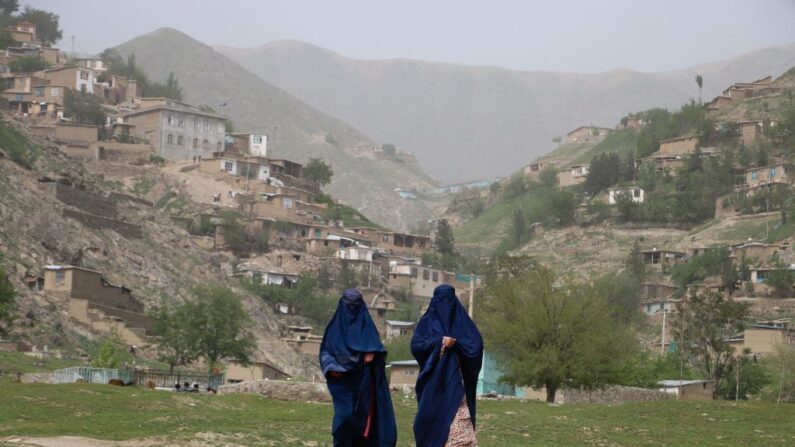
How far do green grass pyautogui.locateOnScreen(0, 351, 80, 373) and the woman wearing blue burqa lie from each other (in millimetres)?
22464

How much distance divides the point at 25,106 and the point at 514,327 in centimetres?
6261

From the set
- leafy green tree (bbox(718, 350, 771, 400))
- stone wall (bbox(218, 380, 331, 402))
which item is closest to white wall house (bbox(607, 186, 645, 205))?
leafy green tree (bbox(718, 350, 771, 400))

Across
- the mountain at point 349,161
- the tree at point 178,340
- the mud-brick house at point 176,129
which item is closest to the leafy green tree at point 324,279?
the mud-brick house at point 176,129

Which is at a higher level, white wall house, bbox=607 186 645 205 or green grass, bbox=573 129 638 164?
green grass, bbox=573 129 638 164

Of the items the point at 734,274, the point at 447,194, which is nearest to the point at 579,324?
the point at 734,274

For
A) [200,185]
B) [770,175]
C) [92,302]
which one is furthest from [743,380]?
[770,175]

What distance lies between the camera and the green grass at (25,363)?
38375mm

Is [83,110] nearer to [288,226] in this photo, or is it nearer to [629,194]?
[288,226]

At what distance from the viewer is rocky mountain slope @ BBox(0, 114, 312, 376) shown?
54.2 meters

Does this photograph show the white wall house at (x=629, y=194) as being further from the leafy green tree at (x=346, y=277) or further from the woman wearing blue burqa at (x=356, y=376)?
the woman wearing blue burqa at (x=356, y=376)

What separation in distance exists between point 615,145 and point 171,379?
309 feet

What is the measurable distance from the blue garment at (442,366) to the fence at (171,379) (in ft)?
77.8

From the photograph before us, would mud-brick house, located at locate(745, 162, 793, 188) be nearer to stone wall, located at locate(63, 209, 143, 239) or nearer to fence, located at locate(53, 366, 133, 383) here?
stone wall, located at locate(63, 209, 143, 239)

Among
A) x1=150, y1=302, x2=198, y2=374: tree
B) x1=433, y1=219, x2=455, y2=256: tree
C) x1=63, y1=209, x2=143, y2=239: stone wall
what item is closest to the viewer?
x1=150, y1=302, x2=198, y2=374: tree
